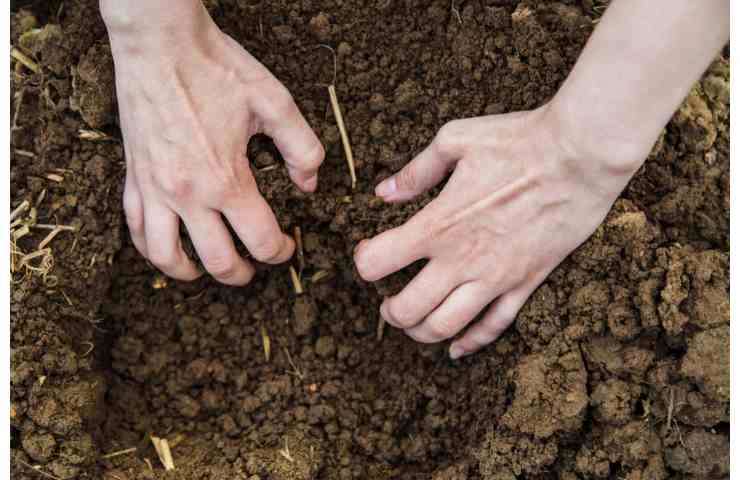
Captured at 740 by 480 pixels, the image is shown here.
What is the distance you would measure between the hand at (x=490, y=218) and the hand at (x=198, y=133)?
0.25 m

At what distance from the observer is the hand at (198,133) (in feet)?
5.93

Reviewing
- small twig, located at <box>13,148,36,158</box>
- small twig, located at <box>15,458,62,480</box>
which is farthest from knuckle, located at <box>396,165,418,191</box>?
small twig, located at <box>15,458,62,480</box>

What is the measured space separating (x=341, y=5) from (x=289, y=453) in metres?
1.02

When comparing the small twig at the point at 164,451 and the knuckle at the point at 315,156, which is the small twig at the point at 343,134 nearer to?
the knuckle at the point at 315,156

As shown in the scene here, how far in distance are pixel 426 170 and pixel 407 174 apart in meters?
0.05

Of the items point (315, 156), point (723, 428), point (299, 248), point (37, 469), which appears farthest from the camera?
point (299, 248)

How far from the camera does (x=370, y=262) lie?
1892 millimetres

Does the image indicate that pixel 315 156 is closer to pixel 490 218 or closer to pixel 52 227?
pixel 490 218

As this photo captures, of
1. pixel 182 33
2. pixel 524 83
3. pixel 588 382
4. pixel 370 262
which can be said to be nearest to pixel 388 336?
pixel 370 262

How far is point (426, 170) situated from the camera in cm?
188

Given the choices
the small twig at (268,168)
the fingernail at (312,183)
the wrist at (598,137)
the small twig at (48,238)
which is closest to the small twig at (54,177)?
the small twig at (48,238)

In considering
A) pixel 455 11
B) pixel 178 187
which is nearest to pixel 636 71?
pixel 455 11

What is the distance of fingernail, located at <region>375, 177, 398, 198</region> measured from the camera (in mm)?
1943

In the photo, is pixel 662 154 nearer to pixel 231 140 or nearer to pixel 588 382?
pixel 588 382
